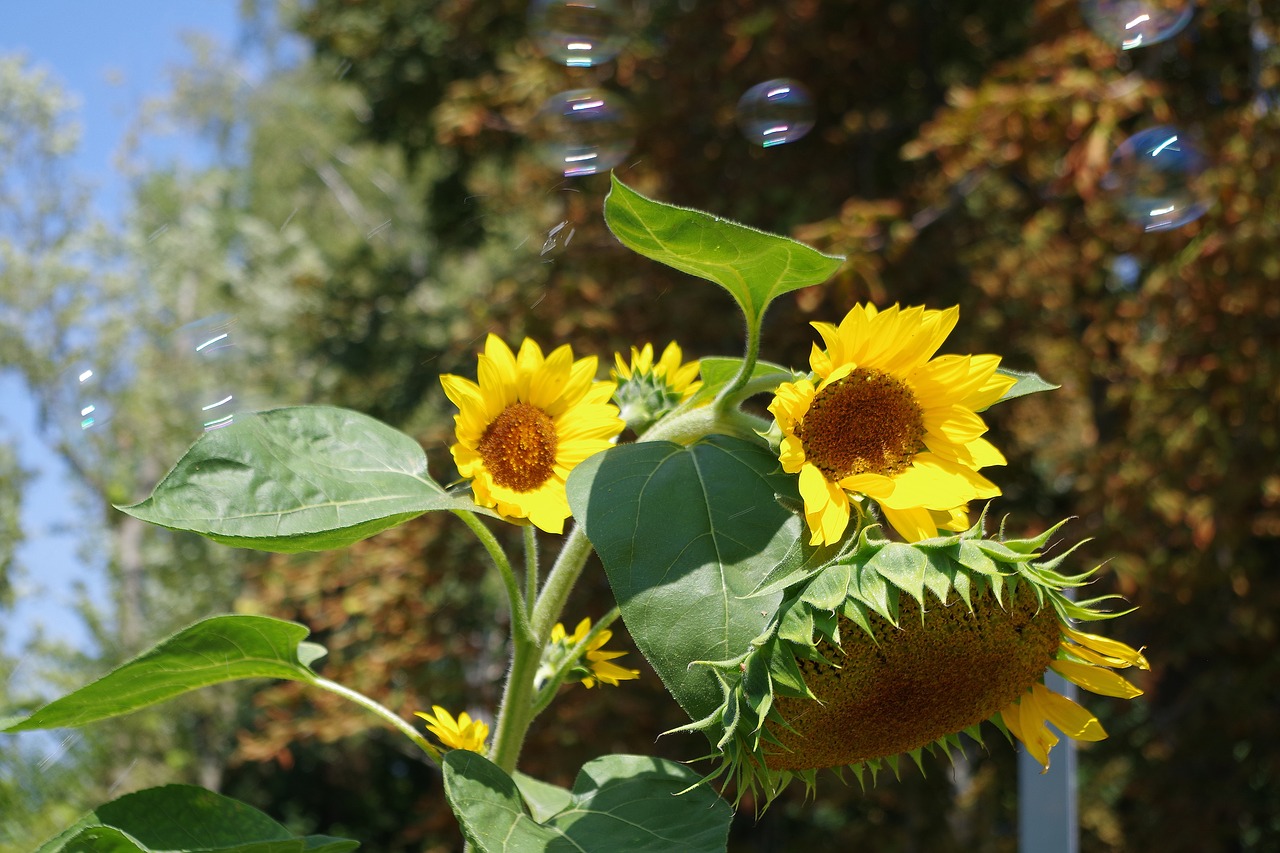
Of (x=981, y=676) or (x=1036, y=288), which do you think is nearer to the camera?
(x=981, y=676)

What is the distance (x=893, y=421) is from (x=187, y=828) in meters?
0.30

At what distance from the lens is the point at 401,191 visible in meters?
9.16

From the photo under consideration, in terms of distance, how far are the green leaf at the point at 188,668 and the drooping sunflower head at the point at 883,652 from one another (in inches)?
7.9

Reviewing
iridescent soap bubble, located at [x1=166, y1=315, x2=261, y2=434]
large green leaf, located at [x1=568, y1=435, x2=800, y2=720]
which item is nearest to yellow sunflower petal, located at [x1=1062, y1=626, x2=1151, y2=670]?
large green leaf, located at [x1=568, y1=435, x2=800, y2=720]

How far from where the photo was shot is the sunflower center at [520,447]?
17.0 inches

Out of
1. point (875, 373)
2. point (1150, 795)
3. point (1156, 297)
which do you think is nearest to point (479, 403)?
point (875, 373)

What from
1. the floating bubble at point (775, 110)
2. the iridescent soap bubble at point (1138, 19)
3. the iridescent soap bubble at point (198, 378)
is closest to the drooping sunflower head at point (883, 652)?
the iridescent soap bubble at point (1138, 19)

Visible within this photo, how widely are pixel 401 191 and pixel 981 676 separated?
9.24m

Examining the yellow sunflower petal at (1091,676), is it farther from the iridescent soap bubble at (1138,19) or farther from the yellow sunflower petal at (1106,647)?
the iridescent soap bubble at (1138,19)

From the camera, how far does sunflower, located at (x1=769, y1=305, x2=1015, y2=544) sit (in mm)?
363

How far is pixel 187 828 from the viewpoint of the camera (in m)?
0.43

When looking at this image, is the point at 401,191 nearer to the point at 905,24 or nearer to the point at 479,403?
the point at 905,24

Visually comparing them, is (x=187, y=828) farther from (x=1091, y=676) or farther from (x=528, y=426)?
(x=1091, y=676)

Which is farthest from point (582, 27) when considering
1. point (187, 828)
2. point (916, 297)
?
point (187, 828)
